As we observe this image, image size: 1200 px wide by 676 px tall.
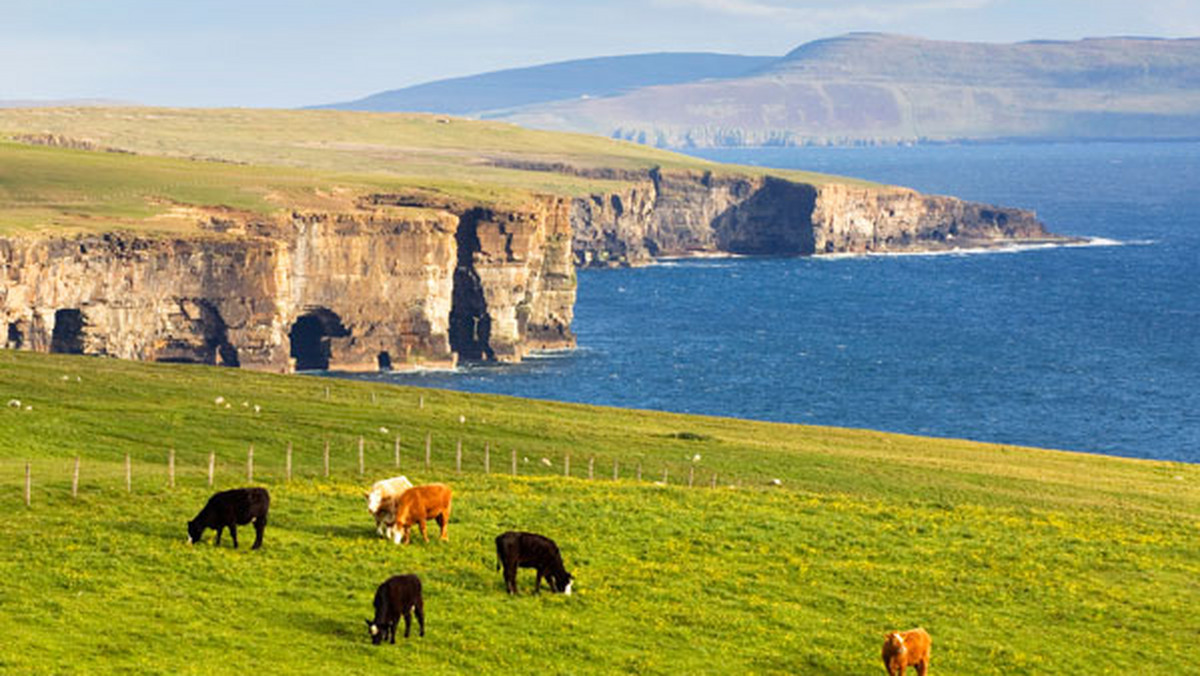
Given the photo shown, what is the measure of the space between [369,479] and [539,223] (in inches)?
5389

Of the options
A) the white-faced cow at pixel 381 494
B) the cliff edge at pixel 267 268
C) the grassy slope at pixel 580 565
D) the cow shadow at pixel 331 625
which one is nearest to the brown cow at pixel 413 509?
the white-faced cow at pixel 381 494

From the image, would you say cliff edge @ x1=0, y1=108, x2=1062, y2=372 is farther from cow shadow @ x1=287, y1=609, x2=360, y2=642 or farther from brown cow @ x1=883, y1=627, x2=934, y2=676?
brown cow @ x1=883, y1=627, x2=934, y2=676

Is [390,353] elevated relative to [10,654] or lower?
lower

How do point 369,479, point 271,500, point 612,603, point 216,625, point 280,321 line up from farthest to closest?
point 280,321, point 369,479, point 271,500, point 612,603, point 216,625

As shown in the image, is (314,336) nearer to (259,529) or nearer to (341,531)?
(341,531)

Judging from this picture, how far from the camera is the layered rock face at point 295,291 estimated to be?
138625mm

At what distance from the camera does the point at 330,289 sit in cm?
16575

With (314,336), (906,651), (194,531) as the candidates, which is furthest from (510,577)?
(314,336)

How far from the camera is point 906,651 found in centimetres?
3512

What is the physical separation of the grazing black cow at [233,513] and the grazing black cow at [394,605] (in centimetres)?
644

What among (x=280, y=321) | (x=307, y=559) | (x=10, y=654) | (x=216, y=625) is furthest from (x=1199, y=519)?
(x=280, y=321)

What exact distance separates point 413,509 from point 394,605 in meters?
6.74

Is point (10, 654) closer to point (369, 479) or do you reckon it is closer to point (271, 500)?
point (271, 500)

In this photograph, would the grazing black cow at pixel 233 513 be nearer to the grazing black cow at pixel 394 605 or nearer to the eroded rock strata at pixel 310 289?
the grazing black cow at pixel 394 605
